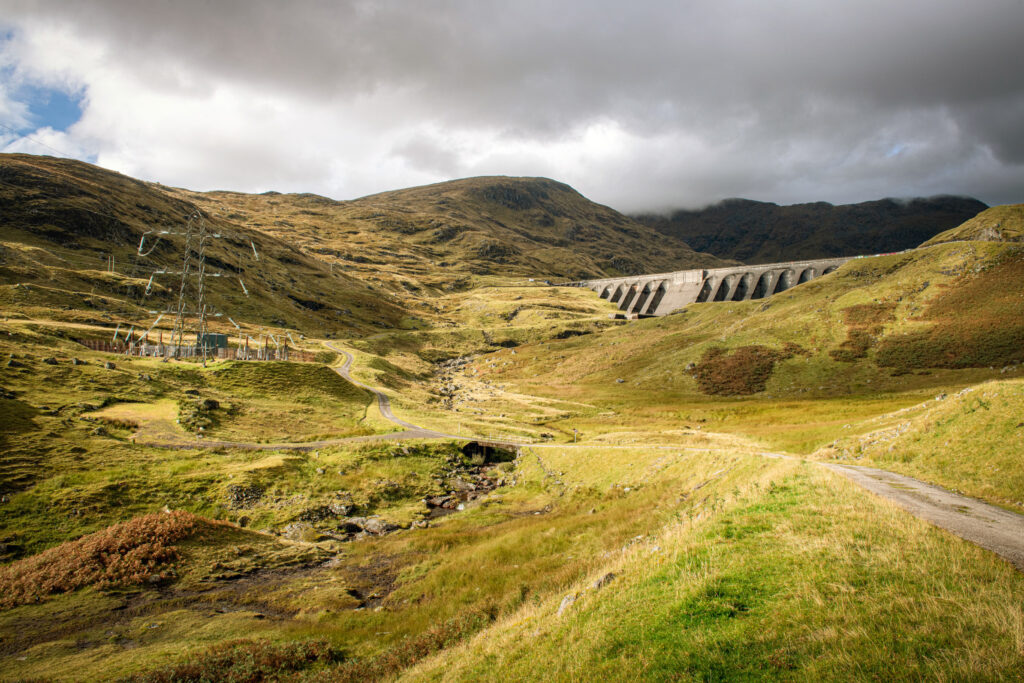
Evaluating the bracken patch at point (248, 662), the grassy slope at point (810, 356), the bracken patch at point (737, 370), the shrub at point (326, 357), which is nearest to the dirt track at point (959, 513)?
the bracken patch at point (248, 662)

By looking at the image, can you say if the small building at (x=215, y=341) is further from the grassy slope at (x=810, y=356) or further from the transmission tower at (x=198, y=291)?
the grassy slope at (x=810, y=356)

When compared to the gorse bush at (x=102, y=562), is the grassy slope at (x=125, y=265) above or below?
above

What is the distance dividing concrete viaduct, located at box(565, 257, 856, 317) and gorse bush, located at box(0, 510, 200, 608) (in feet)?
478

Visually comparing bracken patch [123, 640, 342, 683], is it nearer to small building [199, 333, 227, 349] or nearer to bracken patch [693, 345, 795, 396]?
small building [199, 333, 227, 349]

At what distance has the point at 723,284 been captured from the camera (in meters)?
157

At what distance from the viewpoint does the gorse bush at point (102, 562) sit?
52.3 ft

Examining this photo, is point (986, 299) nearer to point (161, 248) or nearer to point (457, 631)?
point (457, 631)

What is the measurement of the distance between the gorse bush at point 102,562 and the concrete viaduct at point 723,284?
478ft

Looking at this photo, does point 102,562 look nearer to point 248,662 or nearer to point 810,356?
point 248,662

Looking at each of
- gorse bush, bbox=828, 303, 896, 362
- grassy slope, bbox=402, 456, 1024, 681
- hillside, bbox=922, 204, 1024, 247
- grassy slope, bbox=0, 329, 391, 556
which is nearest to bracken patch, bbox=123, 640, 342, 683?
grassy slope, bbox=402, 456, 1024, 681

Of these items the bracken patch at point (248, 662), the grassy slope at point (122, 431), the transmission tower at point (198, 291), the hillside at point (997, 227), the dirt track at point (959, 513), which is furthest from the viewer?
the hillside at point (997, 227)

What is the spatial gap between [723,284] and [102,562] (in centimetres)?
16990

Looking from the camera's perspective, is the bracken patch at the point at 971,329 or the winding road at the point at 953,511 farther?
the bracken patch at the point at 971,329

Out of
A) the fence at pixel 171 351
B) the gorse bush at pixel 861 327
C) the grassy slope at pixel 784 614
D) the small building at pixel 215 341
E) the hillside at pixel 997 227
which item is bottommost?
the fence at pixel 171 351
